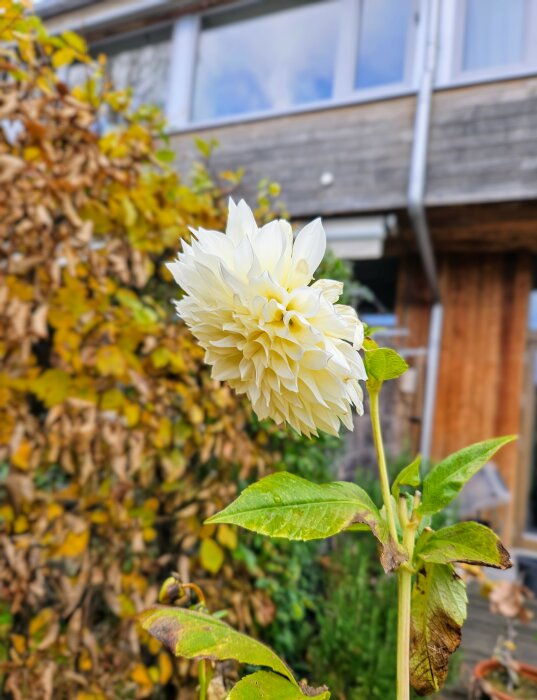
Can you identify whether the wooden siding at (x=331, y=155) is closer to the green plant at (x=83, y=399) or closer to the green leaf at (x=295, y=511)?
the green plant at (x=83, y=399)

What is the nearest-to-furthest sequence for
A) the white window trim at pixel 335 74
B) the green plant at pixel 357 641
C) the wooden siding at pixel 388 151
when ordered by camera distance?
the green plant at pixel 357 641 < the wooden siding at pixel 388 151 < the white window trim at pixel 335 74

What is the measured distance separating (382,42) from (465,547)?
5.91 m

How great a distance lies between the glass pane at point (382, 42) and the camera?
5.29 metres

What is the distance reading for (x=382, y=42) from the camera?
5.41m

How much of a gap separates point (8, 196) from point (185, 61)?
5467 mm

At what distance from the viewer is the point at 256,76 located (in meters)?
5.95

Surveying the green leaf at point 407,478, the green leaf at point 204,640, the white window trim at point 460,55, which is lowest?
the green leaf at point 204,640

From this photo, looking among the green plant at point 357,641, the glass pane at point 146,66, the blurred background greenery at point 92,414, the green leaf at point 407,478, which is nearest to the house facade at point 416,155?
the glass pane at point 146,66

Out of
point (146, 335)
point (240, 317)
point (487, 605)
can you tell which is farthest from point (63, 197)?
point (487, 605)

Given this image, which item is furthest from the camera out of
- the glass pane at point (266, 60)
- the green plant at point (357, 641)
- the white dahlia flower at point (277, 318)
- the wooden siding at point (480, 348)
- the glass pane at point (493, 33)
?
the glass pane at point (266, 60)

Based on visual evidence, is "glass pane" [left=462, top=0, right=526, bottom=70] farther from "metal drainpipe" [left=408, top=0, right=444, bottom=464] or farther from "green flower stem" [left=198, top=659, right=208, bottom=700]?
"green flower stem" [left=198, top=659, right=208, bottom=700]

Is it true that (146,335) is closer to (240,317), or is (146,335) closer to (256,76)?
(240,317)

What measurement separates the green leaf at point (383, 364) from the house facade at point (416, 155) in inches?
162

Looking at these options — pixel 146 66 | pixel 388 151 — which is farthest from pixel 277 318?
pixel 146 66
